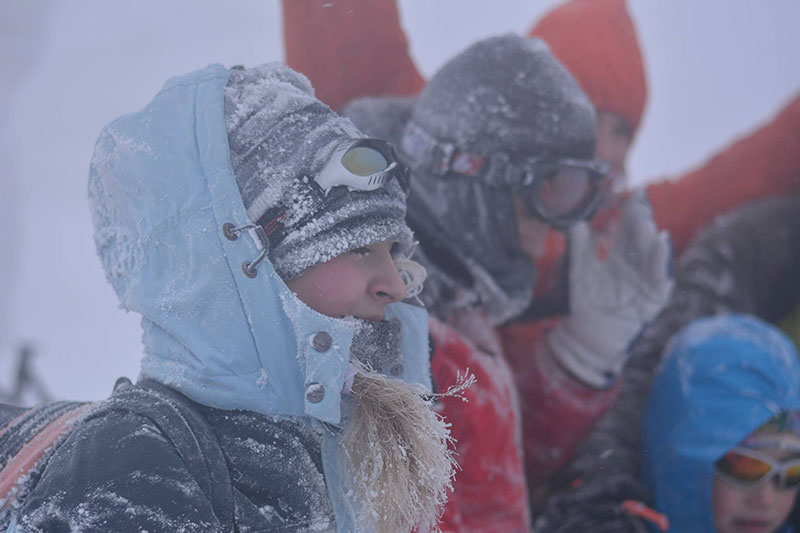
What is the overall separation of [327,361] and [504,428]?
2.44ft

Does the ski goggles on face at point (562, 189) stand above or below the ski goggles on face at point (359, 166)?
below

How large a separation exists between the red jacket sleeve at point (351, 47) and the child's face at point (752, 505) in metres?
1.63

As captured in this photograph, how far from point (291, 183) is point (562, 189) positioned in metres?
0.89

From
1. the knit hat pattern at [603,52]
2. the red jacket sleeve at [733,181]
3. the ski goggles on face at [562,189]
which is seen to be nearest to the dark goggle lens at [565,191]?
the ski goggles on face at [562,189]

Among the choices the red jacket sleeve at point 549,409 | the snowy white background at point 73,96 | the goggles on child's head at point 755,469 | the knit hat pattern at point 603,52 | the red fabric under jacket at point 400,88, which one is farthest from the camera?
the snowy white background at point 73,96

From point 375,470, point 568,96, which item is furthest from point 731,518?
point 375,470

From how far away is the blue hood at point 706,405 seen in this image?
223cm

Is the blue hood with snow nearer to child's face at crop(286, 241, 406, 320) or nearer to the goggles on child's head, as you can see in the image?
child's face at crop(286, 241, 406, 320)

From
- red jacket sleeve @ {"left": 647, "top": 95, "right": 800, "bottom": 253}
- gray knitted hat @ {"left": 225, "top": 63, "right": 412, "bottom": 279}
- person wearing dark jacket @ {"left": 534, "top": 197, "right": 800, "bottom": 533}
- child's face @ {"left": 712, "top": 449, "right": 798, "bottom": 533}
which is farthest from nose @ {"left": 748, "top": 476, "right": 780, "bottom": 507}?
gray knitted hat @ {"left": 225, "top": 63, "right": 412, "bottom": 279}

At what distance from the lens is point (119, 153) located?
3.98ft

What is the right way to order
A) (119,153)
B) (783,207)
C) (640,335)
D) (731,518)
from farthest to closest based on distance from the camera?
(783,207) < (640,335) < (731,518) < (119,153)

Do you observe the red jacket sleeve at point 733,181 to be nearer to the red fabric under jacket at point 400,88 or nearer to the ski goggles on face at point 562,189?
the red fabric under jacket at point 400,88

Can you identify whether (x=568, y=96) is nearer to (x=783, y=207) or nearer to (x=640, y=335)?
(x=640, y=335)

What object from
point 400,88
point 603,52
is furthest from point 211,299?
point 603,52
